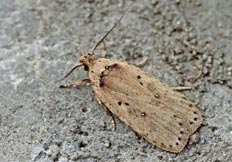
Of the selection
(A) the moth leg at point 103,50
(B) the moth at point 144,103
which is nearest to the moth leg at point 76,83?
(B) the moth at point 144,103

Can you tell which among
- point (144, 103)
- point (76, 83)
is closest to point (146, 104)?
point (144, 103)

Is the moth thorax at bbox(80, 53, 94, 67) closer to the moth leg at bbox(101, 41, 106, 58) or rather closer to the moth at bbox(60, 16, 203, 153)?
the moth at bbox(60, 16, 203, 153)

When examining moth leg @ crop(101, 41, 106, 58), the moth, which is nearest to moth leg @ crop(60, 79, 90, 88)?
the moth

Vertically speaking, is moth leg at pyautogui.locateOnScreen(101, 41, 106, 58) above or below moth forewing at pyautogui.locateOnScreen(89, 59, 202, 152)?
above

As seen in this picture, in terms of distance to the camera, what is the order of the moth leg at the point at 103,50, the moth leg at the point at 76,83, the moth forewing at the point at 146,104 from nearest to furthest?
1. the moth forewing at the point at 146,104
2. the moth leg at the point at 76,83
3. the moth leg at the point at 103,50

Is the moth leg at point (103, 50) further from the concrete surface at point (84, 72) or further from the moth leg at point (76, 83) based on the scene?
the moth leg at point (76, 83)

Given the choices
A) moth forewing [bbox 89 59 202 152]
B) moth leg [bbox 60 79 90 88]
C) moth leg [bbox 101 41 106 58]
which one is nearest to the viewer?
moth forewing [bbox 89 59 202 152]

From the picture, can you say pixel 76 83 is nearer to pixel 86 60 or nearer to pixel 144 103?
pixel 86 60
